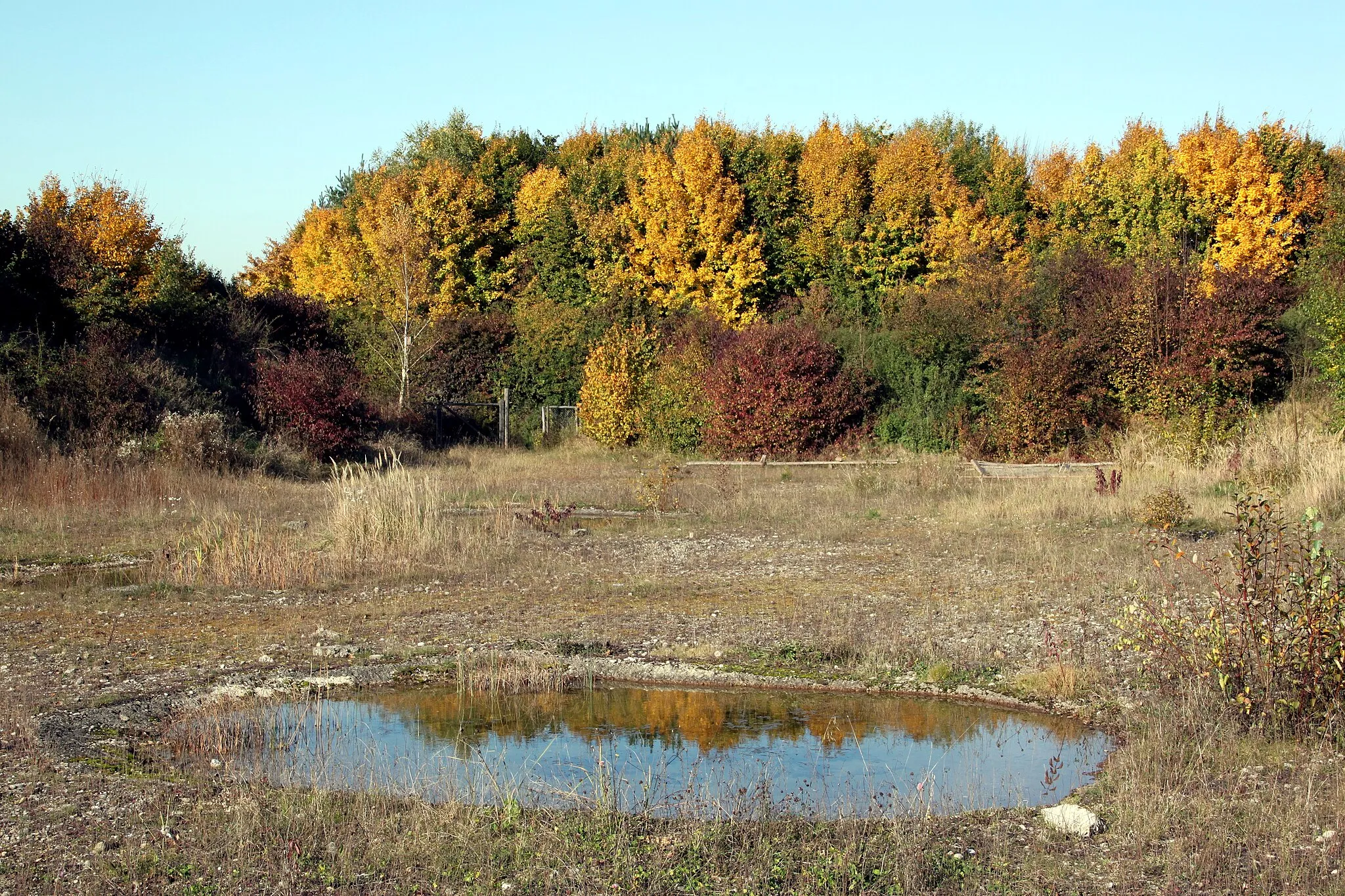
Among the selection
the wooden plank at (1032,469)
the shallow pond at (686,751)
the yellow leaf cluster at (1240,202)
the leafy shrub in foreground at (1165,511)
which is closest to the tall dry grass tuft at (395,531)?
the shallow pond at (686,751)

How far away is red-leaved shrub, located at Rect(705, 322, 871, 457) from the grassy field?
527cm

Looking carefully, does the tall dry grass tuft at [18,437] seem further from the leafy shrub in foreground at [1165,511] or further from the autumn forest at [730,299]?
the leafy shrub in foreground at [1165,511]

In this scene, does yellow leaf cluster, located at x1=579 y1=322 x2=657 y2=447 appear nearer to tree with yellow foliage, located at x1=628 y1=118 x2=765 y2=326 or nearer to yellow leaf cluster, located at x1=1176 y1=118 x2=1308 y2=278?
tree with yellow foliage, located at x1=628 y1=118 x2=765 y2=326

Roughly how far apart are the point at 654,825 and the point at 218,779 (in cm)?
237

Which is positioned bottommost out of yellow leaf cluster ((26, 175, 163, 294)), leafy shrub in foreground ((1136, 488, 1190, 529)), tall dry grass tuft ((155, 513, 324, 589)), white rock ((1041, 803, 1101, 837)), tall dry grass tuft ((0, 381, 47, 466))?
white rock ((1041, 803, 1101, 837))

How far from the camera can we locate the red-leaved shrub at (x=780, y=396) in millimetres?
27750

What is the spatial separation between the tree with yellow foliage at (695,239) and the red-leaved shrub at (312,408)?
12.6m

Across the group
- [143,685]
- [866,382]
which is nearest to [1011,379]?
[866,382]

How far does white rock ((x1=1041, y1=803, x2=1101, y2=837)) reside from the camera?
18.1 feet

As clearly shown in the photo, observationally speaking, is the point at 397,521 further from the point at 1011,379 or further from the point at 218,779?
the point at 1011,379

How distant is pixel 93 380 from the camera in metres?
22.2

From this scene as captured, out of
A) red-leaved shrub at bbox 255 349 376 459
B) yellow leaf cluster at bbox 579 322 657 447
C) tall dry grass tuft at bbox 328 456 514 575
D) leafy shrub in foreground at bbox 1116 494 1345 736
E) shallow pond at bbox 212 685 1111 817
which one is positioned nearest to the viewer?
shallow pond at bbox 212 685 1111 817

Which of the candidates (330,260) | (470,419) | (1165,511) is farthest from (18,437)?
(330,260)

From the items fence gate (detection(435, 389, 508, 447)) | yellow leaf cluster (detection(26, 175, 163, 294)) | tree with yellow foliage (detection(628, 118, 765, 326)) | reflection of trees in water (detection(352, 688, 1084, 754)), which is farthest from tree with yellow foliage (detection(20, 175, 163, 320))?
reflection of trees in water (detection(352, 688, 1084, 754))
